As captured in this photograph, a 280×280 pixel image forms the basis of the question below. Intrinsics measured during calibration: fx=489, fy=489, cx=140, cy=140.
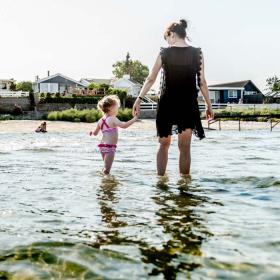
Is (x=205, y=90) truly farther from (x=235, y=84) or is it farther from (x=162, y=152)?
(x=235, y=84)

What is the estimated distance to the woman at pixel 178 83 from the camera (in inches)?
247

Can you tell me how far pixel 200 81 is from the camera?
6488mm

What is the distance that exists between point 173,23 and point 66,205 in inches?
119

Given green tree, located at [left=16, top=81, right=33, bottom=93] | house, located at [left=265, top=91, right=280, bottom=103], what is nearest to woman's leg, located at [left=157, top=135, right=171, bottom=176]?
house, located at [left=265, top=91, right=280, bottom=103]

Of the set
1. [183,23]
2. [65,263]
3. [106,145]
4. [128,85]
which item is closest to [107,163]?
[106,145]

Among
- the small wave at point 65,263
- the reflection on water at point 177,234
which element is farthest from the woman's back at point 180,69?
the small wave at point 65,263

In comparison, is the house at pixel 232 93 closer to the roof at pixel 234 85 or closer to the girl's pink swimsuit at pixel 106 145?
the roof at pixel 234 85

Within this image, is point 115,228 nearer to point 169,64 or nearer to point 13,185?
point 13,185

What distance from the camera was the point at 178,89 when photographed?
6336 mm

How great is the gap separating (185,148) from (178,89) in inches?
31.0

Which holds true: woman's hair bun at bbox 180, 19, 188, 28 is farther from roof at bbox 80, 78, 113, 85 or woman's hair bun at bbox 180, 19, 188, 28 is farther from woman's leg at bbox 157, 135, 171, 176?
roof at bbox 80, 78, 113, 85

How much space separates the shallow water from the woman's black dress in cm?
75

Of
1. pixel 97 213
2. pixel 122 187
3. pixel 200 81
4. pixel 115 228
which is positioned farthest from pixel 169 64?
pixel 115 228

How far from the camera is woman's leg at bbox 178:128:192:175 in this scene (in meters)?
6.42
